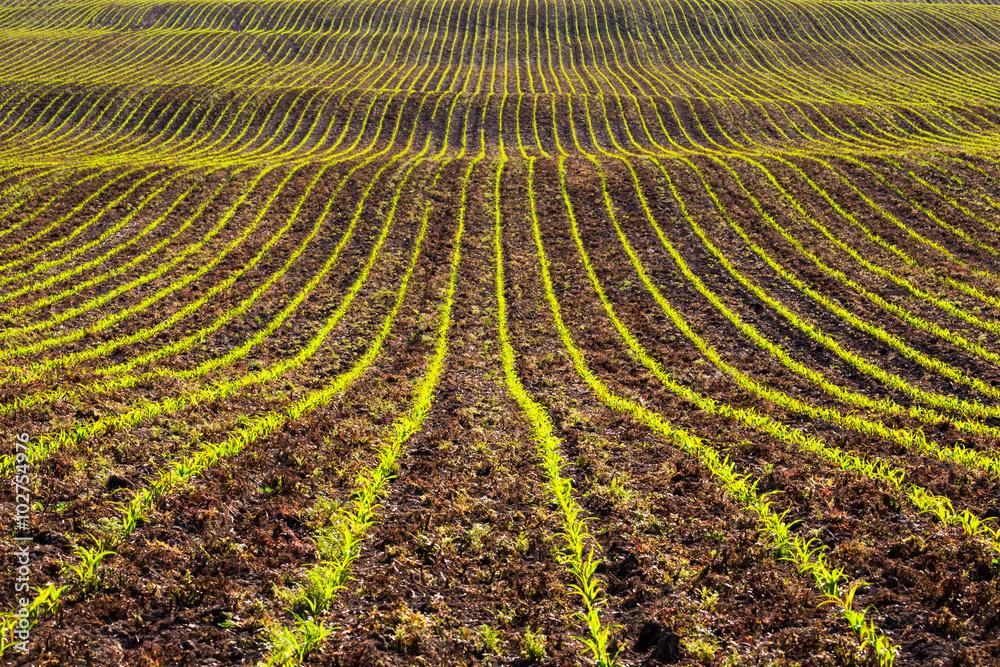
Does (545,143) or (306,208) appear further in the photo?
(545,143)

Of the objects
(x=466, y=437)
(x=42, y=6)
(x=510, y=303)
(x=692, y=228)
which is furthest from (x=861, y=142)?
(x=42, y=6)


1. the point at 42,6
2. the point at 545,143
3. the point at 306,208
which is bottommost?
the point at 306,208

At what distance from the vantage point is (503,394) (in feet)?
42.8

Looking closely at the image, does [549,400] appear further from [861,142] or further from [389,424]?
[861,142]

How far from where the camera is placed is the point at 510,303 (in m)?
18.2

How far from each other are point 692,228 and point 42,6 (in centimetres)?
10214

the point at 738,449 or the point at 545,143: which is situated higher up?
the point at 545,143

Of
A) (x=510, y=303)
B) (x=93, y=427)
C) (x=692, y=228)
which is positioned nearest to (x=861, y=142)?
(x=692, y=228)

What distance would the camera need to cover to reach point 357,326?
651 inches

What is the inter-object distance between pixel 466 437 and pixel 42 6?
106 metres

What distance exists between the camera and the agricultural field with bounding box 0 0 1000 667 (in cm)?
636

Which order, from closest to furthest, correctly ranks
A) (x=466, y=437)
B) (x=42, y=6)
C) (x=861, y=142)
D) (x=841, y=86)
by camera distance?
(x=466, y=437)
(x=861, y=142)
(x=841, y=86)
(x=42, y=6)

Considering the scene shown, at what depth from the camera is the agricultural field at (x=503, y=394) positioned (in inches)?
250

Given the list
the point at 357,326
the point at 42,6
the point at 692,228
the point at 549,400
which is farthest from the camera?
the point at 42,6
